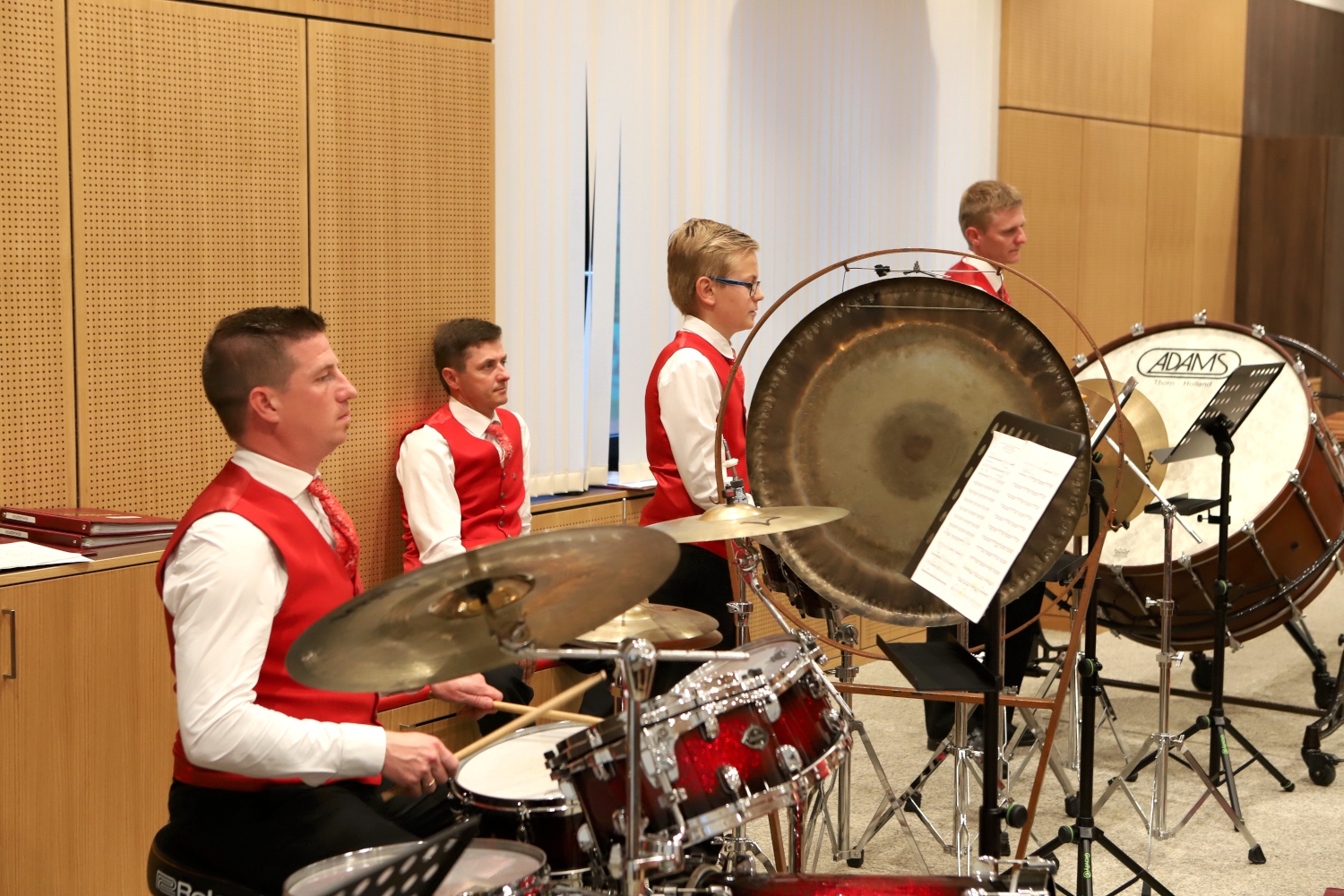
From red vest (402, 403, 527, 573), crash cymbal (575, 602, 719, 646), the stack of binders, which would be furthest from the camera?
red vest (402, 403, 527, 573)

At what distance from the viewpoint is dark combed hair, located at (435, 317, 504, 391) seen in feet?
12.7

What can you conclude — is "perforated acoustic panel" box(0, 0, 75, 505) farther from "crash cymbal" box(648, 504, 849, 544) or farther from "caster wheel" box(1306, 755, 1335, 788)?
"caster wheel" box(1306, 755, 1335, 788)

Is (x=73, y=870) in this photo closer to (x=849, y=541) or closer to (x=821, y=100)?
(x=849, y=541)

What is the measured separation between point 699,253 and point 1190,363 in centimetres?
197

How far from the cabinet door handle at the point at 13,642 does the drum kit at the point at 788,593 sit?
3.31 feet

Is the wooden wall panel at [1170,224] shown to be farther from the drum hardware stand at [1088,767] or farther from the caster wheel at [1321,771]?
the drum hardware stand at [1088,767]

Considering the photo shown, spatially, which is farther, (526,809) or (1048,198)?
(1048,198)

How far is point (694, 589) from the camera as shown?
3.70 metres

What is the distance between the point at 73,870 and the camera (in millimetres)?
2957

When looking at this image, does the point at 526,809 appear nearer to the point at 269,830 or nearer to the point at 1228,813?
the point at 269,830

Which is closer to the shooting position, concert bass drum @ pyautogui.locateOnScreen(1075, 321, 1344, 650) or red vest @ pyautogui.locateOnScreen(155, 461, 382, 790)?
red vest @ pyautogui.locateOnScreen(155, 461, 382, 790)

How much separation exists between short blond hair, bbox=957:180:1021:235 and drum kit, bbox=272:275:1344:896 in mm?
720

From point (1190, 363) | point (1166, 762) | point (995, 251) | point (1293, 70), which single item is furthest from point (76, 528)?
point (1293, 70)

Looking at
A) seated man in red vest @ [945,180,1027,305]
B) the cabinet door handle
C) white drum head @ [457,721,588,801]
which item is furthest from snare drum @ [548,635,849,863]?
seated man in red vest @ [945,180,1027,305]
